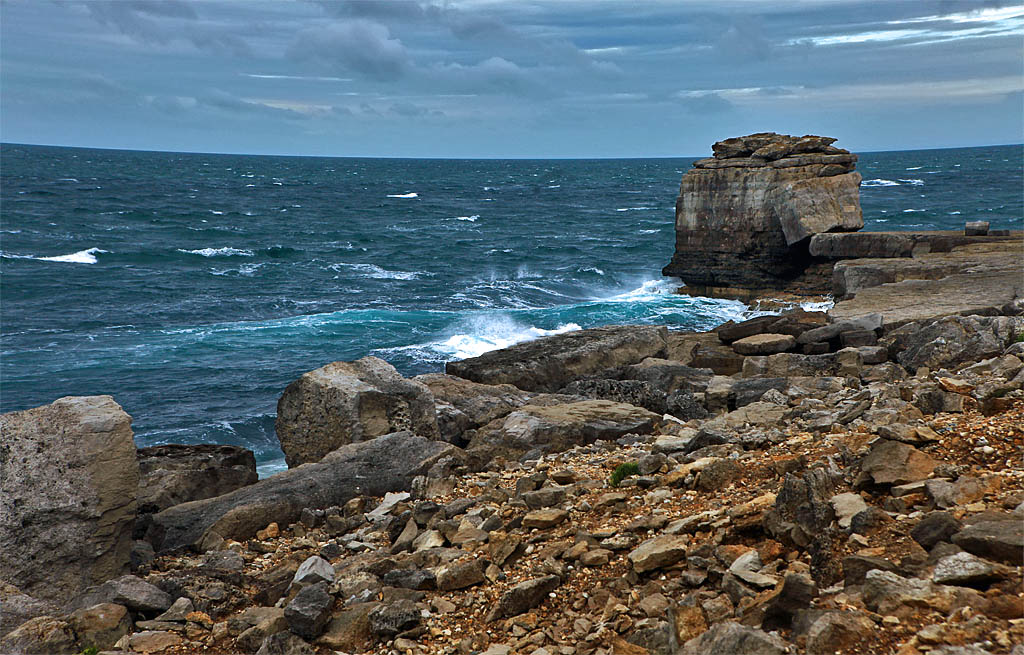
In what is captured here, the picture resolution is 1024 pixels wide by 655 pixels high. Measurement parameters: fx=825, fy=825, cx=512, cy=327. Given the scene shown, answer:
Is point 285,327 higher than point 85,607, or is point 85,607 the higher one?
point 85,607

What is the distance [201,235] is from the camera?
57219 mm

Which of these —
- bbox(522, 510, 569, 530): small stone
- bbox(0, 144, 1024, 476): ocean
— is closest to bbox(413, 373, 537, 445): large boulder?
bbox(0, 144, 1024, 476): ocean

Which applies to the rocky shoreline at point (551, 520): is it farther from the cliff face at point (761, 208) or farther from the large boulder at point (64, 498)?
the cliff face at point (761, 208)

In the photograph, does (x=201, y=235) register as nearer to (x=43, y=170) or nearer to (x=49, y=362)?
(x=49, y=362)

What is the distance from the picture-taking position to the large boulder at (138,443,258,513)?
10.0 m

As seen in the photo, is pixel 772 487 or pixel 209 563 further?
pixel 209 563

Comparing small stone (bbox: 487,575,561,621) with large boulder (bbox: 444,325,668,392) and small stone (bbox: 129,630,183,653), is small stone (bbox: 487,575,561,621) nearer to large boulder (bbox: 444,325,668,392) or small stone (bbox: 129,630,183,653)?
small stone (bbox: 129,630,183,653)

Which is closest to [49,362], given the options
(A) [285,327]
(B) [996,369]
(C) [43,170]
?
(A) [285,327]

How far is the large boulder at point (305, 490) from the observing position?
28.8 ft

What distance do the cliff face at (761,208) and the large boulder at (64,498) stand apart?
26.0m

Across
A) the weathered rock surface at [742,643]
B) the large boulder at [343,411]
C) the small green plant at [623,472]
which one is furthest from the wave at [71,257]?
the weathered rock surface at [742,643]

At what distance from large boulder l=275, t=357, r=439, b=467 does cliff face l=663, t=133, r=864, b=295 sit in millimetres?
21870

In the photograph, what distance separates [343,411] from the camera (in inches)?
432

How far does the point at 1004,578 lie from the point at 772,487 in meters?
2.21
